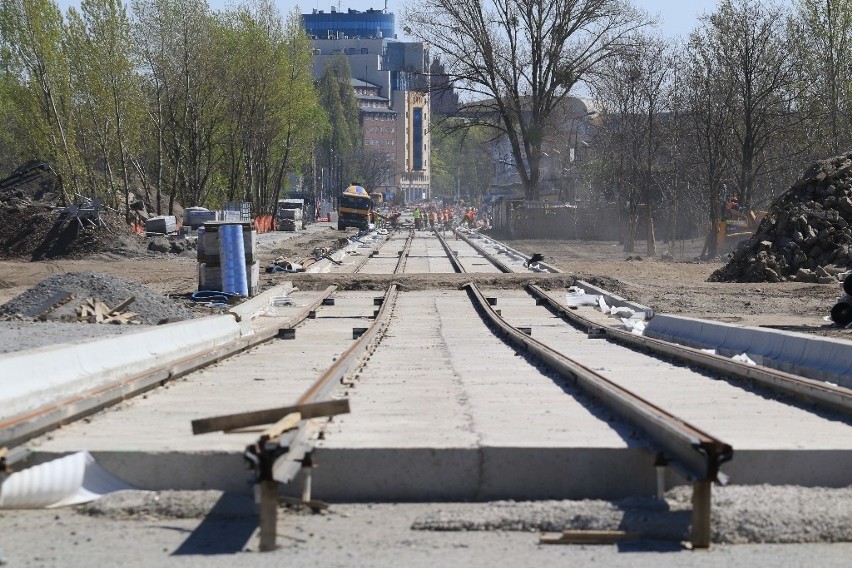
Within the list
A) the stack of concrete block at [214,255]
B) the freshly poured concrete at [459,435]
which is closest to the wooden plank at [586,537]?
the freshly poured concrete at [459,435]

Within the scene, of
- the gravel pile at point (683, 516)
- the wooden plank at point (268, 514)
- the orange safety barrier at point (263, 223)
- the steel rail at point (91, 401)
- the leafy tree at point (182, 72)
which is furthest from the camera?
the orange safety barrier at point (263, 223)

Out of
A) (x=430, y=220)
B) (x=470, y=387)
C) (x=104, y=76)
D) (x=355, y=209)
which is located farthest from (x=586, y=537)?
(x=430, y=220)

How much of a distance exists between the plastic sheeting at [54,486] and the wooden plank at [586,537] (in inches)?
97.7

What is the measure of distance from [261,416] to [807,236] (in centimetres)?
2780

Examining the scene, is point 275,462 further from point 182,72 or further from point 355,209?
point 355,209

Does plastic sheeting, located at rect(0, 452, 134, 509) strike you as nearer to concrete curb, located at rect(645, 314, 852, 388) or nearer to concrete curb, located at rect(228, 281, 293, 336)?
concrete curb, located at rect(645, 314, 852, 388)

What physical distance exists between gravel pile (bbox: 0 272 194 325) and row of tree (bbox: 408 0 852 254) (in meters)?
32.8

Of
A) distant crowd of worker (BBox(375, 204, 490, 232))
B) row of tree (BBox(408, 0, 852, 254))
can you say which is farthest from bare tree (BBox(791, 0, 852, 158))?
distant crowd of worker (BBox(375, 204, 490, 232))

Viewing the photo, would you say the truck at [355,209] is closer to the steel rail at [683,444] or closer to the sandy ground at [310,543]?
the steel rail at [683,444]

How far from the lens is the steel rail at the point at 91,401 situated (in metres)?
7.86

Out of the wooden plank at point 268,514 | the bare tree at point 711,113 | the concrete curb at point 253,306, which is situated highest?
the bare tree at point 711,113

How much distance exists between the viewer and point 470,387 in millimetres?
11602

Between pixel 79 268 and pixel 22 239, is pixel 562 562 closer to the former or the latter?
pixel 79 268

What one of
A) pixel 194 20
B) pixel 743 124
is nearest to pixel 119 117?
pixel 194 20
